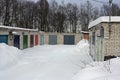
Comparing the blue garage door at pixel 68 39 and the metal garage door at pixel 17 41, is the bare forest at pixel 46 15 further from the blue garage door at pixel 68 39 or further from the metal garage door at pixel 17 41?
the metal garage door at pixel 17 41

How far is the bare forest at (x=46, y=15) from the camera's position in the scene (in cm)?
5341

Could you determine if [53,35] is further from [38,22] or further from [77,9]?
[77,9]

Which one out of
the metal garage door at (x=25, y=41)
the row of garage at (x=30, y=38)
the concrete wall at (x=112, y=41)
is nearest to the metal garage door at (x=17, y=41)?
the row of garage at (x=30, y=38)

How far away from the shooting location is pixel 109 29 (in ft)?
49.3

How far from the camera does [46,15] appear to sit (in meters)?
57.0

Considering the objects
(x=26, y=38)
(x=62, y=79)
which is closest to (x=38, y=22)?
(x=26, y=38)

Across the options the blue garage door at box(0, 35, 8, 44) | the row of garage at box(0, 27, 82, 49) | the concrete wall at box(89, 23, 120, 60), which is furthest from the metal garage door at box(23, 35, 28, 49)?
the concrete wall at box(89, 23, 120, 60)

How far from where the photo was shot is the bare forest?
53.4 metres

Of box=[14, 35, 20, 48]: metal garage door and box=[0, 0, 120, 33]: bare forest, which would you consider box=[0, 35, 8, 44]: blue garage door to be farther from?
box=[0, 0, 120, 33]: bare forest

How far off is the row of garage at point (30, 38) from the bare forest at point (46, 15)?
1090 centimetres

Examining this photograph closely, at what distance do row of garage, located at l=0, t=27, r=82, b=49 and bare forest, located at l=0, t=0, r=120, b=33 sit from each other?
10.9m

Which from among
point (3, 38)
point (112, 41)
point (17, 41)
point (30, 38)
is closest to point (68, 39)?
point (30, 38)

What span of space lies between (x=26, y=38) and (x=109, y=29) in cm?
2002

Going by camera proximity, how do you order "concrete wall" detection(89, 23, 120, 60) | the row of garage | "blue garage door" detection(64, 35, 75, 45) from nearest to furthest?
"concrete wall" detection(89, 23, 120, 60) → the row of garage → "blue garage door" detection(64, 35, 75, 45)
